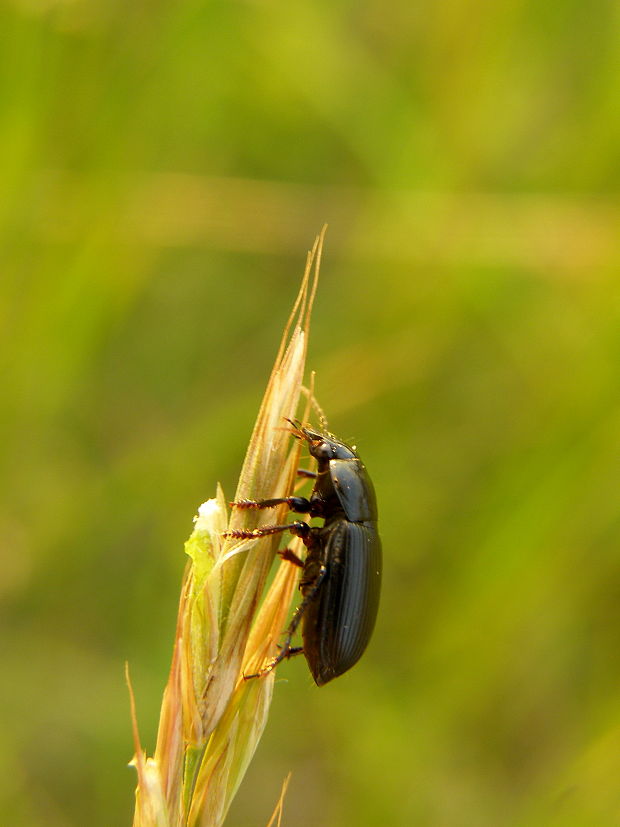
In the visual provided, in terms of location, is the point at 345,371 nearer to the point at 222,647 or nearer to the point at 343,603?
the point at 343,603

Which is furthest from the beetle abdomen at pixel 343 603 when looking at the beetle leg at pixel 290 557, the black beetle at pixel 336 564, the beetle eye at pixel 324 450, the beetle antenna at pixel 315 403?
the beetle leg at pixel 290 557

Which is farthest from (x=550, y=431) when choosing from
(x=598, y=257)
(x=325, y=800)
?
(x=325, y=800)

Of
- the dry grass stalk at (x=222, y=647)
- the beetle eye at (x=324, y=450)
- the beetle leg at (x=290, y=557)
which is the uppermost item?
the beetle eye at (x=324, y=450)

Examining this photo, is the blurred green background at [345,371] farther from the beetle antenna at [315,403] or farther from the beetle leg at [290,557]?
the beetle leg at [290,557]

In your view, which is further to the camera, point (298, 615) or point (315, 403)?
point (298, 615)

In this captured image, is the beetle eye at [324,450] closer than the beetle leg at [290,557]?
No

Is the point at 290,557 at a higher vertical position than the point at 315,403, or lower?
lower

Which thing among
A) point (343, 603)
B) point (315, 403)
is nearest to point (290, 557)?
point (315, 403)

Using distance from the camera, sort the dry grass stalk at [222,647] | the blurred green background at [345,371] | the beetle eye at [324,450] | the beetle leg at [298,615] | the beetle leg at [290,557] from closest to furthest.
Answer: the dry grass stalk at [222,647] < the beetle leg at [290,557] < the beetle leg at [298,615] < the beetle eye at [324,450] < the blurred green background at [345,371]
